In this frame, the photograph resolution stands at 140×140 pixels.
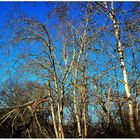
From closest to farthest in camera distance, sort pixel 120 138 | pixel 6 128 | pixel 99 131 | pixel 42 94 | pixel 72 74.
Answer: pixel 120 138, pixel 42 94, pixel 99 131, pixel 6 128, pixel 72 74

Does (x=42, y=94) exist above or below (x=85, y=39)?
below

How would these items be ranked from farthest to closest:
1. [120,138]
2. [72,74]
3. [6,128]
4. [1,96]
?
1. [1,96]
2. [72,74]
3. [6,128]
4. [120,138]

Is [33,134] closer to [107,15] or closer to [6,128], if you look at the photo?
[6,128]

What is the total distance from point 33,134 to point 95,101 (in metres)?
3.12

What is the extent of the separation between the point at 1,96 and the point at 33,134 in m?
21.2

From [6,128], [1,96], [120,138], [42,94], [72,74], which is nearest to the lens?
[120,138]

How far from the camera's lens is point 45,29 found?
1426 centimetres

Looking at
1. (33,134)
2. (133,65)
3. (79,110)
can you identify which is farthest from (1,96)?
(33,134)

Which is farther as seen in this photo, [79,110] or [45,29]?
[79,110]

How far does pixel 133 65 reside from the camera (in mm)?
18078

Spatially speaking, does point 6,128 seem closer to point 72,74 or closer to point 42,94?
point 42,94

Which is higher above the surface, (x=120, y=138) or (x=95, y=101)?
(x=95, y=101)

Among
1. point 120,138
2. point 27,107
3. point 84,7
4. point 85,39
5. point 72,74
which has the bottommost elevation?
point 120,138

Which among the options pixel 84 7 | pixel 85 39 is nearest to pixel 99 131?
pixel 85 39
